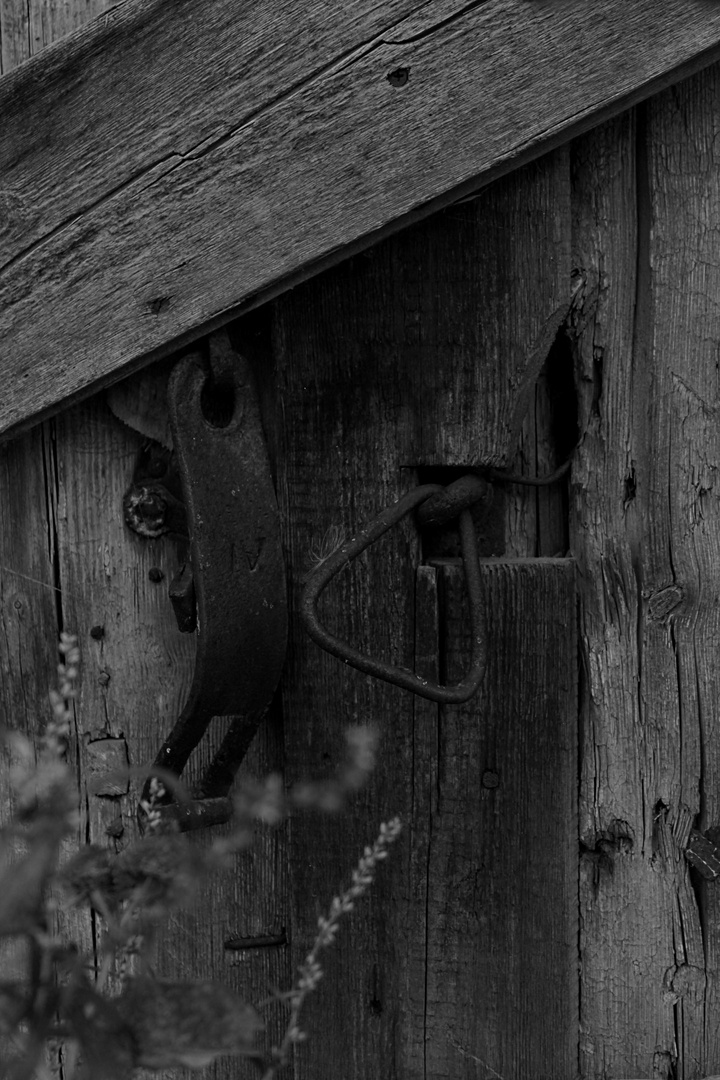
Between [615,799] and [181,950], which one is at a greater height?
[615,799]

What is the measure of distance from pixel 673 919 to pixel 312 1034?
505mm

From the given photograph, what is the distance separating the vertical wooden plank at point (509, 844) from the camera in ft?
4.10

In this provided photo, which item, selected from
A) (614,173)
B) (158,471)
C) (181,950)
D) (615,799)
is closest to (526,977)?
(615,799)

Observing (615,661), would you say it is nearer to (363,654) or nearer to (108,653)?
(363,654)

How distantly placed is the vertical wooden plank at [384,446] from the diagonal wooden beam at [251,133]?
0.31 feet

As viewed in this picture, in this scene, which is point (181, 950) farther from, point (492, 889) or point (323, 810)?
point (492, 889)

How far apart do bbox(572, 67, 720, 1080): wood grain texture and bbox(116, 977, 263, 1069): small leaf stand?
0.77m

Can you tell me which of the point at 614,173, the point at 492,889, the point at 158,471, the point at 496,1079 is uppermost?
the point at 614,173

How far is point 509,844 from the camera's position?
127cm

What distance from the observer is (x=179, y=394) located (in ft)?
3.84

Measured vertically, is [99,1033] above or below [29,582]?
below

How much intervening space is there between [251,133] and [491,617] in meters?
0.65

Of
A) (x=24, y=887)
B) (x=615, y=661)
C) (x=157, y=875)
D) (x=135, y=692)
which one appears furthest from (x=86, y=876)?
(x=615, y=661)

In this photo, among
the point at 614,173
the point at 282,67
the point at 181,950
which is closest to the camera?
the point at 282,67
